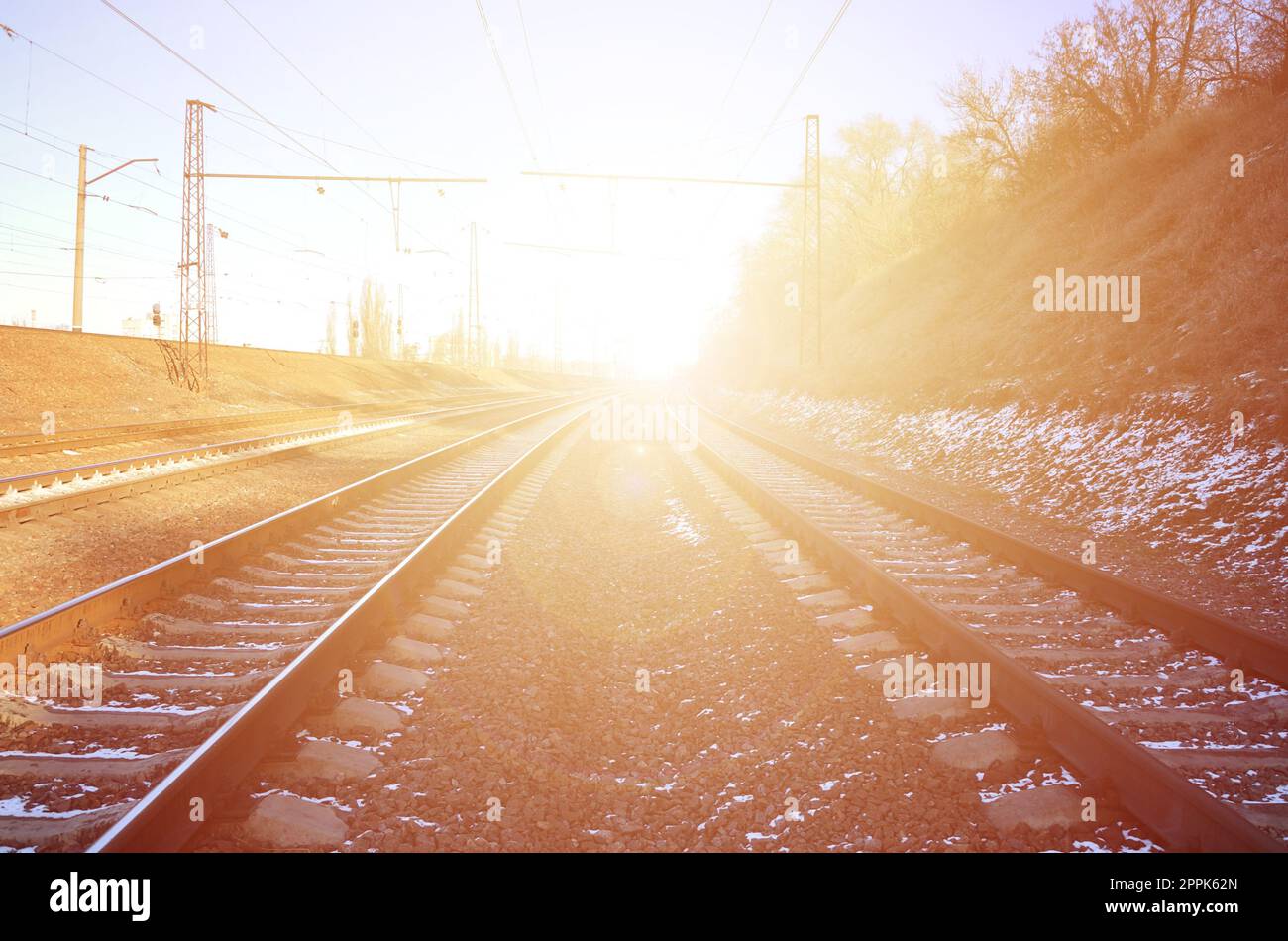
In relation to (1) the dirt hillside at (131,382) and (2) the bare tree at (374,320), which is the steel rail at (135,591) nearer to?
(1) the dirt hillside at (131,382)

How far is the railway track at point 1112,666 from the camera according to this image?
2.85 meters

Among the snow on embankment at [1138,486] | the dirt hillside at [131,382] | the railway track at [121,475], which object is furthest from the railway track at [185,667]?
the dirt hillside at [131,382]

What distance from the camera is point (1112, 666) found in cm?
447

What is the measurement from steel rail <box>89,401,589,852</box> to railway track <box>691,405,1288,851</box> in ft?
10.7

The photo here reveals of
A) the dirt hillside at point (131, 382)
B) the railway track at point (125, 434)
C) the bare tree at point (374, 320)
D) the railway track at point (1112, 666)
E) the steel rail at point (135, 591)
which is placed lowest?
the railway track at point (1112, 666)

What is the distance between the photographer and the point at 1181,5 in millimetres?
19688

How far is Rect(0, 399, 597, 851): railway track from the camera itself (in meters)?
2.79

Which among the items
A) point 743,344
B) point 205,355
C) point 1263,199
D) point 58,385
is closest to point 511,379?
point 743,344

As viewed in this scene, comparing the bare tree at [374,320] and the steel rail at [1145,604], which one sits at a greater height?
the bare tree at [374,320]

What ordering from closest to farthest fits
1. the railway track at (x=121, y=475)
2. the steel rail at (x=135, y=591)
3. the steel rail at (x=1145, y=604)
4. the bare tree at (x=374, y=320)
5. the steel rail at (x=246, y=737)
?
the steel rail at (x=246, y=737), the steel rail at (x=135, y=591), the steel rail at (x=1145, y=604), the railway track at (x=121, y=475), the bare tree at (x=374, y=320)

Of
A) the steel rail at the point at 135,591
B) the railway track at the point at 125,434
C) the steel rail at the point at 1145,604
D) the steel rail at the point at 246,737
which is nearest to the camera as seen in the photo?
the steel rail at the point at 246,737

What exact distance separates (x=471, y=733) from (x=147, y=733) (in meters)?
1.54

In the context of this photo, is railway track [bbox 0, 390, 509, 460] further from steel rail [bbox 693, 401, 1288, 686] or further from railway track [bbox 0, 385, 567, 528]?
steel rail [bbox 693, 401, 1288, 686]

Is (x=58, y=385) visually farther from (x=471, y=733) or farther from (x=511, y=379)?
(x=511, y=379)
